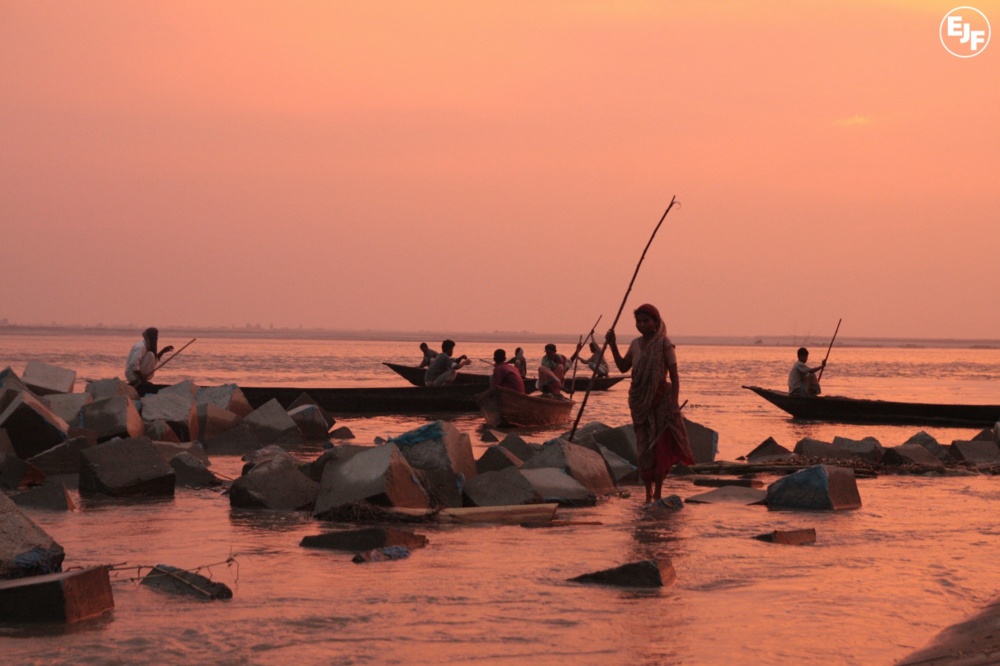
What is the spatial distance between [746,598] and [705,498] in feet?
13.5

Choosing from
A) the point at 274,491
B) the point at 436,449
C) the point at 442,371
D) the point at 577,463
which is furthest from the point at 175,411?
the point at 442,371

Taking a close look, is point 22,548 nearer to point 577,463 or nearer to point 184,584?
point 184,584

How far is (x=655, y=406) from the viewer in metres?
9.38

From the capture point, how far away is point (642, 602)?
5.49 meters

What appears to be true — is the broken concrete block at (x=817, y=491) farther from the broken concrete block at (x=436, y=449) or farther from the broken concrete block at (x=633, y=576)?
the broken concrete block at (x=633, y=576)

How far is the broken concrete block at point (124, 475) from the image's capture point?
921cm

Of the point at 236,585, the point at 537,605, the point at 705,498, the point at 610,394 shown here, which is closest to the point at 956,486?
the point at 705,498

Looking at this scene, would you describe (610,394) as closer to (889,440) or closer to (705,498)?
(889,440)

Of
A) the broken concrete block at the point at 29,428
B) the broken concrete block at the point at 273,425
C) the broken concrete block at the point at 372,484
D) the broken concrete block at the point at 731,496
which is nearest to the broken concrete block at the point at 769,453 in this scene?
the broken concrete block at the point at 731,496

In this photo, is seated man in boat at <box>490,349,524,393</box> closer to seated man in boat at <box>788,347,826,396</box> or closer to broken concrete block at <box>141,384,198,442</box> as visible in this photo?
seated man in boat at <box>788,347,826,396</box>

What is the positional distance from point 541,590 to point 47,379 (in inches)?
504

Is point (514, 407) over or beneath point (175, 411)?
beneath

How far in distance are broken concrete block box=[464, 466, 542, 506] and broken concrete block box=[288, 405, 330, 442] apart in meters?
7.08

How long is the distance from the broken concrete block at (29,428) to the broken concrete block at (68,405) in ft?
4.01
